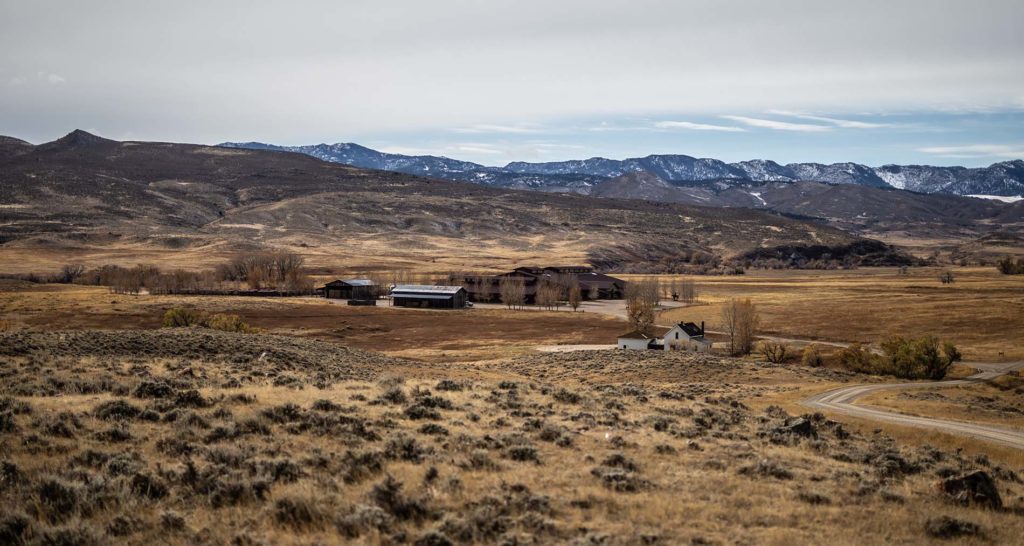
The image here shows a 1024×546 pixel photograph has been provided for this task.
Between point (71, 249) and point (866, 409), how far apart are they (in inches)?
7761

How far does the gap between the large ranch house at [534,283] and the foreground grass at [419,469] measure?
106808mm

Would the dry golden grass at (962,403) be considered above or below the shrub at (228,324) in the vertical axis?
below

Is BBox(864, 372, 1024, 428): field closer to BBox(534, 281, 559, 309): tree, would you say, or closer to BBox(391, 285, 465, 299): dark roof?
BBox(534, 281, 559, 309): tree

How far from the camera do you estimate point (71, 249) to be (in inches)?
7338

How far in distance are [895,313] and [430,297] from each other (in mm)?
67826

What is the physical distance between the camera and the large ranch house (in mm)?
133875

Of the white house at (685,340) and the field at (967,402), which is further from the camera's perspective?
the white house at (685,340)

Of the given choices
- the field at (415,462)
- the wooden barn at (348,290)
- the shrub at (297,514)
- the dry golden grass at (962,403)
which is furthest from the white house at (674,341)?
the wooden barn at (348,290)

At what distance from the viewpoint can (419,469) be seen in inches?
572

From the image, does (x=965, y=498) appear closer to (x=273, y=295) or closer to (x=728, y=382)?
(x=728, y=382)

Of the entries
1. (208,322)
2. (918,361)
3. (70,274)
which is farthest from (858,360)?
(70,274)

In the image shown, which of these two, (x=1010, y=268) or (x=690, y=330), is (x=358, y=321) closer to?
(x=690, y=330)

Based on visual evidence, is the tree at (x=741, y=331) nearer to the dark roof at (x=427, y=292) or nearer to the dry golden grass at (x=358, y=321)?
the dry golden grass at (x=358, y=321)

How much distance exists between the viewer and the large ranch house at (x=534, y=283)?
134 meters
